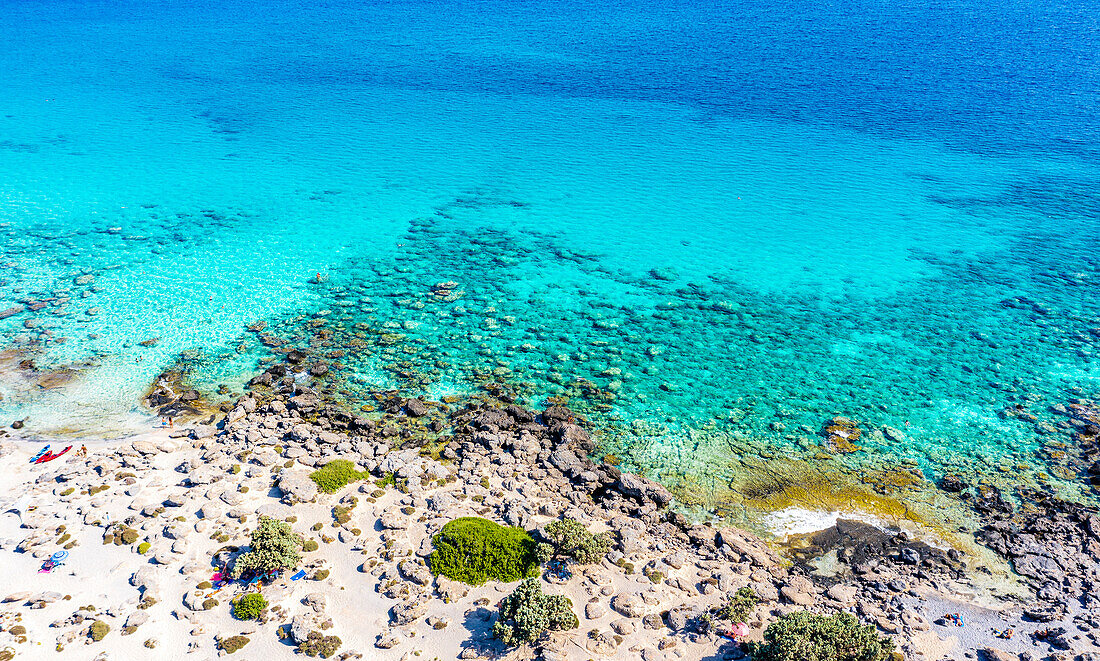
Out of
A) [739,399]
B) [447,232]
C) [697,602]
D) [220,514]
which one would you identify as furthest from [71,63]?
[697,602]

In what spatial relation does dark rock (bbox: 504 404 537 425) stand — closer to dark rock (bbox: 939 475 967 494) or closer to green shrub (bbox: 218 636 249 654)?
green shrub (bbox: 218 636 249 654)

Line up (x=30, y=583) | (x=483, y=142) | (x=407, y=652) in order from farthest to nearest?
(x=483, y=142) → (x=30, y=583) → (x=407, y=652)

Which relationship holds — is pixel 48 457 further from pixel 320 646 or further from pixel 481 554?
pixel 481 554

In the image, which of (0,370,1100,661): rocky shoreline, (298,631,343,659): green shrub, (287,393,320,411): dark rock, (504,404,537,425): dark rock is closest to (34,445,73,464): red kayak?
(0,370,1100,661): rocky shoreline

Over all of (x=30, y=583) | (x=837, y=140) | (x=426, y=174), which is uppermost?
(x=837, y=140)

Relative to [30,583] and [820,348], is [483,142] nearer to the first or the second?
[820,348]

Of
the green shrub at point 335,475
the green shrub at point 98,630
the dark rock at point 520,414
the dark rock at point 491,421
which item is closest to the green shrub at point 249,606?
the green shrub at point 98,630
